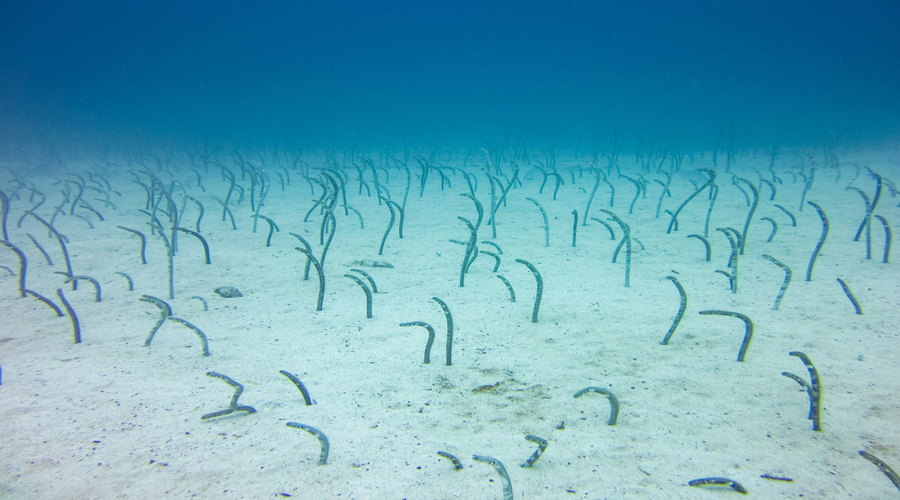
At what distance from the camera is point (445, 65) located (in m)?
102

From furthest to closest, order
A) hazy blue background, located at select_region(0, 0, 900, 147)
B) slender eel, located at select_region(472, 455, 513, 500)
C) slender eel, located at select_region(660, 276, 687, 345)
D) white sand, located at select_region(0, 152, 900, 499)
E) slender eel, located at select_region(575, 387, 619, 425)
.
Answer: hazy blue background, located at select_region(0, 0, 900, 147)
slender eel, located at select_region(660, 276, 687, 345)
slender eel, located at select_region(575, 387, 619, 425)
white sand, located at select_region(0, 152, 900, 499)
slender eel, located at select_region(472, 455, 513, 500)

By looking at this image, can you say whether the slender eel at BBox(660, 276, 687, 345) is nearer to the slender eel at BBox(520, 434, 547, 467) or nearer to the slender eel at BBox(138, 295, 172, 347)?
the slender eel at BBox(520, 434, 547, 467)

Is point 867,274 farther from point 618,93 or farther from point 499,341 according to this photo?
point 618,93

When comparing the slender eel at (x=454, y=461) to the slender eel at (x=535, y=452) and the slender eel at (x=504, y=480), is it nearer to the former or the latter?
the slender eel at (x=504, y=480)

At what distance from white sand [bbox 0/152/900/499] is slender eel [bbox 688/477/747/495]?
0.16 feet

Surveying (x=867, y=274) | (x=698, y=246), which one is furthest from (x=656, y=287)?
(x=867, y=274)

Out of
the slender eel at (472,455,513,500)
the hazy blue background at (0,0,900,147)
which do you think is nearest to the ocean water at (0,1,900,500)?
the slender eel at (472,455,513,500)

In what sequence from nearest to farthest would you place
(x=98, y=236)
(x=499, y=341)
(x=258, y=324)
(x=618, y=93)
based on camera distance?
1. (x=499, y=341)
2. (x=258, y=324)
3. (x=98, y=236)
4. (x=618, y=93)

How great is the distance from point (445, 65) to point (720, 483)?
114251 mm

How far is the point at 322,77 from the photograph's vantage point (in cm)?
9675

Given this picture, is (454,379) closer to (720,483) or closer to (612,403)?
(612,403)

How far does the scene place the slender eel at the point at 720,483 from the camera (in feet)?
5.11

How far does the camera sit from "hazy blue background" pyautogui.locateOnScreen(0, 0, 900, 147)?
199 feet

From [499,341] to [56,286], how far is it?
5.38 meters
